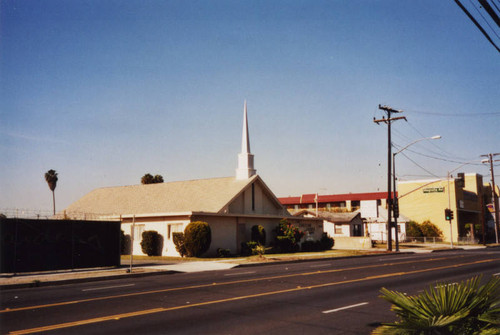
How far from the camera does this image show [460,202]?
7231 cm

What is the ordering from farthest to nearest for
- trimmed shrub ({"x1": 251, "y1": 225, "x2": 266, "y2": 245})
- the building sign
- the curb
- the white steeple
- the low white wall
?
the building sign
the low white wall
the white steeple
trimmed shrub ({"x1": 251, "y1": 225, "x2": 266, "y2": 245})
the curb

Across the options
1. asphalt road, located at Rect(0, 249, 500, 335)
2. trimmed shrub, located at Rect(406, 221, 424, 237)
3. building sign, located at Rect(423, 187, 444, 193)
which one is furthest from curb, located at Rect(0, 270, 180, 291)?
→ building sign, located at Rect(423, 187, 444, 193)

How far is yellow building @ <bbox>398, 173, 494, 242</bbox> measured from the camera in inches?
2790

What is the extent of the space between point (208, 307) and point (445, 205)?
6802cm

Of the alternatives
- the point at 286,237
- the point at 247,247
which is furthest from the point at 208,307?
the point at 286,237

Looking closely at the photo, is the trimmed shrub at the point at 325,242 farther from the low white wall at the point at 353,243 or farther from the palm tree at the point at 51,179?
the palm tree at the point at 51,179

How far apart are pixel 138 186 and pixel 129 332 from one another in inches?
1502

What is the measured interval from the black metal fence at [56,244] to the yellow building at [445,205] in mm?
55160

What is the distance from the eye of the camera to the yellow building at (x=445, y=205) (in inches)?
2790

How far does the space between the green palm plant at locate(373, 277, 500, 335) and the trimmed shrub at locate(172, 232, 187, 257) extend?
27985 millimetres

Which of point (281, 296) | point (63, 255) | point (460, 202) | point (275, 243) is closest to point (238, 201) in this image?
point (275, 243)

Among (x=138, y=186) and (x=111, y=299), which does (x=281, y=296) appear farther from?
(x=138, y=186)

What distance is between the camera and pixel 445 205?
71312 millimetres

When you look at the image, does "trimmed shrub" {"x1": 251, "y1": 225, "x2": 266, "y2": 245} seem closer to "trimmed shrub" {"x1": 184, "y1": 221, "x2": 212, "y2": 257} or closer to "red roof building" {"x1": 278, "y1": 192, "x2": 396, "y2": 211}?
"trimmed shrub" {"x1": 184, "y1": 221, "x2": 212, "y2": 257}
